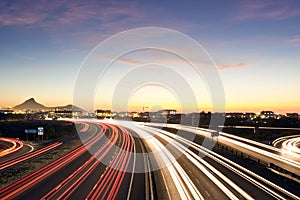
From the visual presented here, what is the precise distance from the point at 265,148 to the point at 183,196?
3490cm

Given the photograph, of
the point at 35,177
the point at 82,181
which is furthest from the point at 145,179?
the point at 35,177

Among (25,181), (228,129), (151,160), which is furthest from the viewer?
(228,129)

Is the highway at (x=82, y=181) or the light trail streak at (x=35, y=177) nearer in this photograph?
the highway at (x=82, y=181)

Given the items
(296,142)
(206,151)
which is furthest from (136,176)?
(296,142)

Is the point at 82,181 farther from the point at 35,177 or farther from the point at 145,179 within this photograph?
the point at 145,179

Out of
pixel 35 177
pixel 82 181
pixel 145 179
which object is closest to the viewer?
pixel 82 181

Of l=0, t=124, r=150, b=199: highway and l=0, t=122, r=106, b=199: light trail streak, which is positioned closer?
l=0, t=124, r=150, b=199: highway

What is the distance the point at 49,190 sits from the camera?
3055 centimetres

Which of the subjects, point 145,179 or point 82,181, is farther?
point 145,179

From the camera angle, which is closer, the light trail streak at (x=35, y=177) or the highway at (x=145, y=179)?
the highway at (x=145, y=179)

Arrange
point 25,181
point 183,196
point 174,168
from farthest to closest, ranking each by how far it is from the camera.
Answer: point 174,168 < point 25,181 < point 183,196

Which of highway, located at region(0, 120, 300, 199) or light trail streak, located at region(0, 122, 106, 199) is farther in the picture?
light trail streak, located at region(0, 122, 106, 199)

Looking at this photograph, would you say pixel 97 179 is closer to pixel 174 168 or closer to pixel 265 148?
pixel 174 168

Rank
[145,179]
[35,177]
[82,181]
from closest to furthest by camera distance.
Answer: [82,181]
[35,177]
[145,179]
